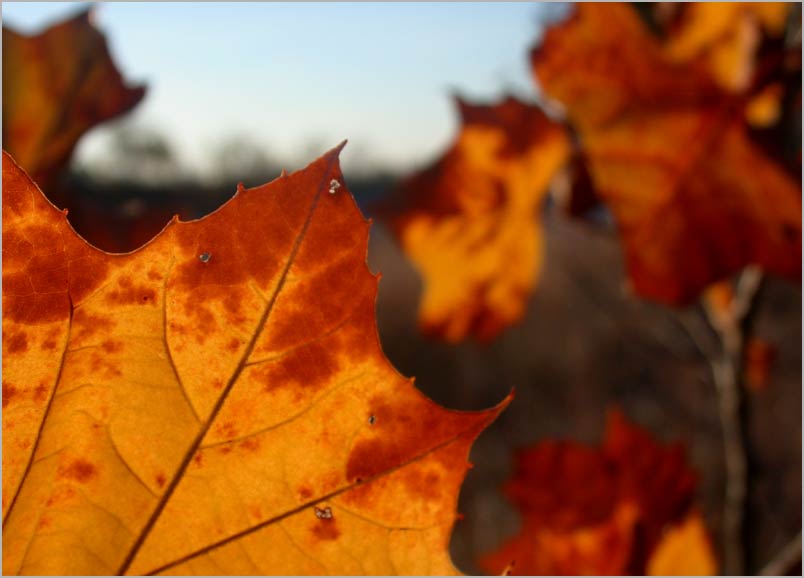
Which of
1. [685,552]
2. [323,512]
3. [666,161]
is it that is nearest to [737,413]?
[685,552]

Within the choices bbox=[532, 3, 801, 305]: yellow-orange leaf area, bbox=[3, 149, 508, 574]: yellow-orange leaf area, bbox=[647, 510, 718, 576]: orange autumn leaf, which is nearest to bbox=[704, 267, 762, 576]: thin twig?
bbox=[647, 510, 718, 576]: orange autumn leaf

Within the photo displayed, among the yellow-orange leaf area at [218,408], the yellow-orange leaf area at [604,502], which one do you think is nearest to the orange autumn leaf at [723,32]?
the yellow-orange leaf area at [604,502]

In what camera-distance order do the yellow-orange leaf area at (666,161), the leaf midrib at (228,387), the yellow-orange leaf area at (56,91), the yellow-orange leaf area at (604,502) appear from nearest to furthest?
the leaf midrib at (228,387), the yellow-orange leaf area at (56,91), the yellow-orange leaf area at (666,161), the yellow-orange leaf area at (604,502)

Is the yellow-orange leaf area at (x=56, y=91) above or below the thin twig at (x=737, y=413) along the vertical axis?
above

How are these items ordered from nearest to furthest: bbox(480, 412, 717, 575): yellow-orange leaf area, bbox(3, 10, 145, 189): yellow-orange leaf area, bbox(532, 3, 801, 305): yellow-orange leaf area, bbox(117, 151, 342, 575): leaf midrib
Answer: bbox(117, 151, 342, 575): leaf midrib, bbox(3, 10, 145, 189): yellow-orange leaf area, bbox(532, 3, 801, 305): yellow-orange leaf area, bbox(480, 412, 717, 575): yellow-orange leaf area

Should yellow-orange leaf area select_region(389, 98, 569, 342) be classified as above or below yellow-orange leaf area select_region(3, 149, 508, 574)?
below

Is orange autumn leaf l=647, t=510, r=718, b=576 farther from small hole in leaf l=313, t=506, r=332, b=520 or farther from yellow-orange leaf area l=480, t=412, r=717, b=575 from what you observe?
small hole in leaf l=313, t=506, r=332, b=520

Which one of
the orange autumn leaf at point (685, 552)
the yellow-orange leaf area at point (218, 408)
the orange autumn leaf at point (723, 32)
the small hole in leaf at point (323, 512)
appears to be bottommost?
the orange autumn leaf at point (685, 552)

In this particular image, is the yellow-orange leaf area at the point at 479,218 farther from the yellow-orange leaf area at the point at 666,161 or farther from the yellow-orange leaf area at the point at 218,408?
the yellow-orange leaf area at the point at 218,408
